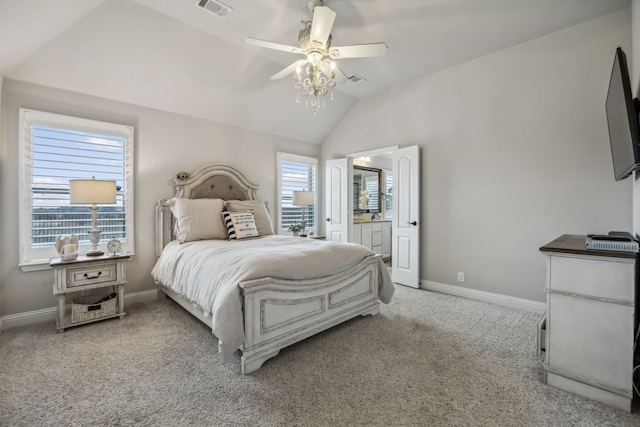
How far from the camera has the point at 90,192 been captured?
2717 mm

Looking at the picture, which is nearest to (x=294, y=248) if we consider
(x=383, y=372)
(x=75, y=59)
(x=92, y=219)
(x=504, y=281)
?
(x=383, y=372)

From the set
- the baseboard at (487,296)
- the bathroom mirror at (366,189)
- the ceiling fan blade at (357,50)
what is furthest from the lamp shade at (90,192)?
the bathroom mirror at (366,189)

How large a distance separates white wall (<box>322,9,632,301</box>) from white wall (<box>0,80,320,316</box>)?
2296 millimetres

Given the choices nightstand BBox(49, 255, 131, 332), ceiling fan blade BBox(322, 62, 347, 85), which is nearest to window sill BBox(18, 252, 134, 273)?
nightstand BBox(49, 255, 131, 332)

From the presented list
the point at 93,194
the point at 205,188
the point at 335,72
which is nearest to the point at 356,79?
the point at 335,72

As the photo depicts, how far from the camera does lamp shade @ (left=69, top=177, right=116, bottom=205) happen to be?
2686mm

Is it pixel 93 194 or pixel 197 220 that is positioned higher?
pixel 93 194

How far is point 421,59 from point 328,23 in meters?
1.97

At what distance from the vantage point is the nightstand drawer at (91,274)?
265cm

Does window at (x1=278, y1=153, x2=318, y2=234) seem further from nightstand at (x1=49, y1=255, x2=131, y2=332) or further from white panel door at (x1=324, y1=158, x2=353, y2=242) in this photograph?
nightstand at (x1=49, y1=255, x2=131, y2=332)

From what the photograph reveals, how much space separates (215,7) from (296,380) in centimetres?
327

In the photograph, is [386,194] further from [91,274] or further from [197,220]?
[91,274]

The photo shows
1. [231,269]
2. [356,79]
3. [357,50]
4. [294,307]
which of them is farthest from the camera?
[356,79]

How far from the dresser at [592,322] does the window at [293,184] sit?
3.81 meters
